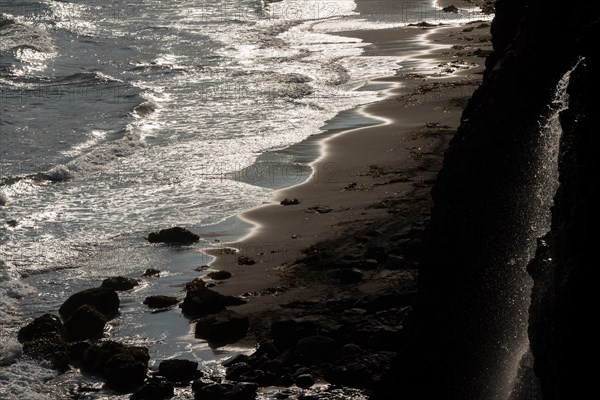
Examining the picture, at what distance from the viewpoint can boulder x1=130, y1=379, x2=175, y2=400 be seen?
9062mm

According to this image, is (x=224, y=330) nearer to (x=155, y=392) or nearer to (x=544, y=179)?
(x=155, y=392)

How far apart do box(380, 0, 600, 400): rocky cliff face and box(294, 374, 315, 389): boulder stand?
84 cm

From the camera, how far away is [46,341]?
32.9 feet

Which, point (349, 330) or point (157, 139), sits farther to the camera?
point (157, 139)

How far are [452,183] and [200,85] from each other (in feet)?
59.0

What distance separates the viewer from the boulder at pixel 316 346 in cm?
Result: 927

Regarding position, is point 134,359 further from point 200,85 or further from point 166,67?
point 166,67

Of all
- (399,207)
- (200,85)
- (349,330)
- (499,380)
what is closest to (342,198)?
(399,207)

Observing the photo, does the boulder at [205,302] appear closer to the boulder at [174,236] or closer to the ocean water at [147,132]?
the ocean water at [147,132]

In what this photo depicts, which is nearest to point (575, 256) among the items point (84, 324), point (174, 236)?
point (84, 324)

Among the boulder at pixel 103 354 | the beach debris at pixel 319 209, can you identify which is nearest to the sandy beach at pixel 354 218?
the beach debris at pixel 319 209

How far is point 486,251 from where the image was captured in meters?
8.52

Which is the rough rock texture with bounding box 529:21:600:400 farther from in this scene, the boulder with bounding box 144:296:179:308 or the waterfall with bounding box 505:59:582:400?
the boulder with bounding box 144:296:179:308

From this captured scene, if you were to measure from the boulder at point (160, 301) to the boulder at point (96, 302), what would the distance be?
0.36 m
